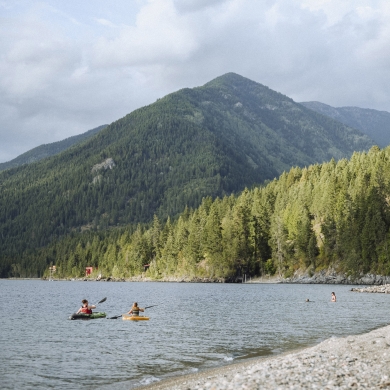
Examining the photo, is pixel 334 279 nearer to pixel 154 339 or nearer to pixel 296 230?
pixel 296 230

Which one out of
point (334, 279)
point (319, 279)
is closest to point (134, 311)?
point (334, 279)

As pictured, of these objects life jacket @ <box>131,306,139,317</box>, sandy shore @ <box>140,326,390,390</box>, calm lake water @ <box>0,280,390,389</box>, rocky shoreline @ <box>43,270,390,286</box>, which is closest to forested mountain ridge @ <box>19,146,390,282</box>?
rocky shoreline @ <box>43,270,390,286</box>

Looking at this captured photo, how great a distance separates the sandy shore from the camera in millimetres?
19188

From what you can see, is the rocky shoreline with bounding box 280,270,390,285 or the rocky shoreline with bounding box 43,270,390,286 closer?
the rocky shoreline with bounding box 280,270,390,285

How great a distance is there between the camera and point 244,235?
159625 mm

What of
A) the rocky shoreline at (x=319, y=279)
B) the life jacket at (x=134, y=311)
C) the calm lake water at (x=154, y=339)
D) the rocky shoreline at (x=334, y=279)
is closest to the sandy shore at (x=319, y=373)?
the calm lake water at (x=154, y=339)

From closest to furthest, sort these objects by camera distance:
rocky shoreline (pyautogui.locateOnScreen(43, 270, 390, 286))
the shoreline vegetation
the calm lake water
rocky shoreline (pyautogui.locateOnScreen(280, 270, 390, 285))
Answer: the calm lake water, the shoreline vegetation, rocky shoreline (pyautogui.locateOnScreen(280, 270, 390, 285)), rocky shoreline (pyautogui.locateOnScreen(43, 270, 390, 286))

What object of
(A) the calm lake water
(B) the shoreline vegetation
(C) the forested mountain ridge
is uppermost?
(C) the forested mountain ridge

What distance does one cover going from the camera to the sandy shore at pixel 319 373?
1919 cm

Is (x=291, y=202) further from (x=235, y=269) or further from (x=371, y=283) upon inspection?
(x=371, y=283)

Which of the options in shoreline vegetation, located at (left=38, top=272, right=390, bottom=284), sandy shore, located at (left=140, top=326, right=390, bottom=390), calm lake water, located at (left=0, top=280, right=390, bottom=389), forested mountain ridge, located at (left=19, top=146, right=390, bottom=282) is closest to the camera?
sandy shore, located at (left=140, top=326, right=390, bottom=390)

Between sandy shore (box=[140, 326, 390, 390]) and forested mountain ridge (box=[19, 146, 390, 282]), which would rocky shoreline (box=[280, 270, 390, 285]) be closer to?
forested mountain ridge (box=[19, 146, 390, 282])

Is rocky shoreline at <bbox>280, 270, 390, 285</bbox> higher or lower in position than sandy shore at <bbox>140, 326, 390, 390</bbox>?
higher

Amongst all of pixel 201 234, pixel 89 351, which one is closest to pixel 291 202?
pixel 201 234
